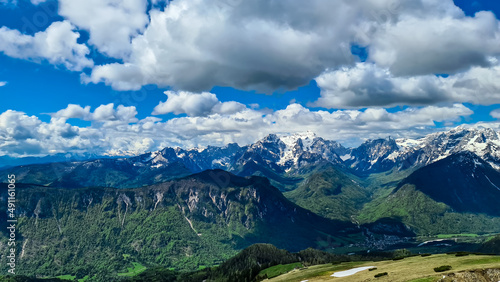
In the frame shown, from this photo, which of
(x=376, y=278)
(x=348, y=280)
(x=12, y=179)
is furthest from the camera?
(x=12, y=179)

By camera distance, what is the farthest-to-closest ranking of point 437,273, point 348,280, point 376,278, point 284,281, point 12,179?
point 12,179 < point 284,281 < point 348,280 < point 376,278 < point 437,273

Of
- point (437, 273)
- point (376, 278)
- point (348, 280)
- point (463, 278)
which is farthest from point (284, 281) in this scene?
point (463, 278)

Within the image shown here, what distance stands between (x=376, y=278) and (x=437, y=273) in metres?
14.8

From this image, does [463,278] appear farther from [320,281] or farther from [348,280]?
[320,281]

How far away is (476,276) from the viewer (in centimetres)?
6278

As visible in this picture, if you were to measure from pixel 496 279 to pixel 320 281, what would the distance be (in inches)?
1995

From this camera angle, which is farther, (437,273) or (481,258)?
(481,258)

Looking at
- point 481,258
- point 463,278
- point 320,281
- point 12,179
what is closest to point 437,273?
point 463,278

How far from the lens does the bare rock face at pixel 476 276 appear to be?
203 ft

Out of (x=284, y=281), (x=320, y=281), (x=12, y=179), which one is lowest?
(x=284, y=281)

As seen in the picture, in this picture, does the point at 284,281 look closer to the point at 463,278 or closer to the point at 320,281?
the point at 320,281

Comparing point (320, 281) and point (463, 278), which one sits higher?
point (463, 278)

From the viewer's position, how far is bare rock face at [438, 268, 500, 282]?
203 ft

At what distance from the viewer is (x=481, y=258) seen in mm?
82312
